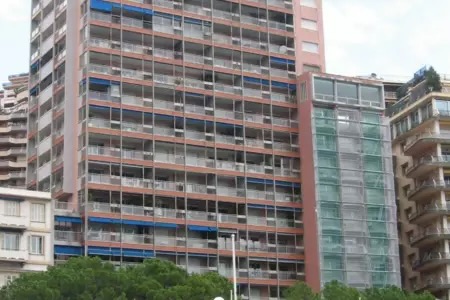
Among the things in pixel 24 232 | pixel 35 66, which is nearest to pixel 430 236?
pixel 24 232

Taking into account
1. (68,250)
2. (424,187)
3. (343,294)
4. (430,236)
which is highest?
(424,187)

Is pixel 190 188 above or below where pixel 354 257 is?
above

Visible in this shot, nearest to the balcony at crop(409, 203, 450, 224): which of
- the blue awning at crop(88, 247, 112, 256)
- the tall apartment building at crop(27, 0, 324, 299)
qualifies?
the tall apartment building at crop(27, 0, 324, 299)

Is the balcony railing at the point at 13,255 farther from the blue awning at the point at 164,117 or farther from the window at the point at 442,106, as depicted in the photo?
the window at the point at 442,106

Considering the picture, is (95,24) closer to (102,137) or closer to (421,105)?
(102,137)

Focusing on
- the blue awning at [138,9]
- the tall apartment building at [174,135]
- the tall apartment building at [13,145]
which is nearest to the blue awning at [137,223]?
the tall apartment building at [174,135]

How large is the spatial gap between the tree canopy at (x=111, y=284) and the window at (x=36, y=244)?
14045 millimetres

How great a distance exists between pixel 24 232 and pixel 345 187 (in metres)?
30.8

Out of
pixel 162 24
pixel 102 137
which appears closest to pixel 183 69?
pixel 162 24

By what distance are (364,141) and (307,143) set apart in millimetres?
5830

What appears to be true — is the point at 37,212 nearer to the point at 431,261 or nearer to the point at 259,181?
the point at 259,181

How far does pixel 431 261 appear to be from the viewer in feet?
327

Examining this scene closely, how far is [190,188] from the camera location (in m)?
89.4

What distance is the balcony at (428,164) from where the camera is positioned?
102 metres
